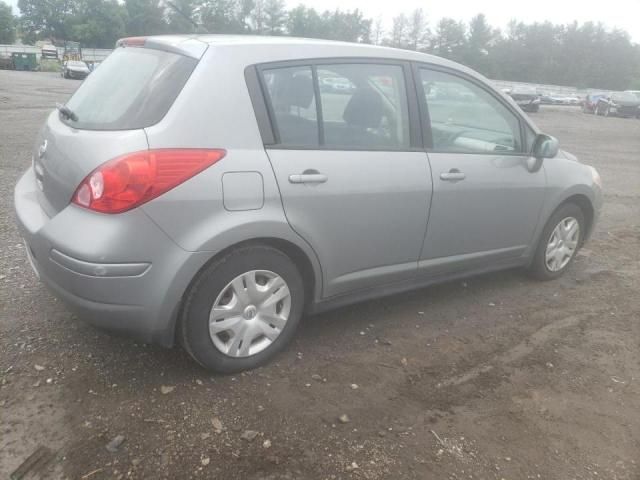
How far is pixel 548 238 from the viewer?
4.50m

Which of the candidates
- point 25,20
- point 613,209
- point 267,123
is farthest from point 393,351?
point 25,20

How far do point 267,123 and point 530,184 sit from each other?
2.16m

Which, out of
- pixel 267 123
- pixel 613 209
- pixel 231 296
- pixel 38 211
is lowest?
pixel 613 209

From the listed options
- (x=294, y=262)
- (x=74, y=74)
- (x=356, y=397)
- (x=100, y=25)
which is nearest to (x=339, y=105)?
(x=294, y=262)

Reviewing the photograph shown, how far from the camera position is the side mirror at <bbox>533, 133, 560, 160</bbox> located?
4059mm

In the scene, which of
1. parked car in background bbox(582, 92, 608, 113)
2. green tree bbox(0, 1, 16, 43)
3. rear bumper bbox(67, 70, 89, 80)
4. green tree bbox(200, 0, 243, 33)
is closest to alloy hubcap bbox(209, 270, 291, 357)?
green tree bbox(200, 0, 243, 33)

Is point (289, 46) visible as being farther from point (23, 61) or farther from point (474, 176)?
point (23, 61)

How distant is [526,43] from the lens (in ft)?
273

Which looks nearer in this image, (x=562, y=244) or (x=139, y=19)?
(x=562, y=244)

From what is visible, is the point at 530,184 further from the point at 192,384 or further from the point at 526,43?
the point at 526,43

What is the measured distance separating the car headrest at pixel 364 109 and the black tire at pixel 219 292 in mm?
900

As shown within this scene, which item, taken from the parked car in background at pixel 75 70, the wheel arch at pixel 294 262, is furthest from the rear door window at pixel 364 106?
the parked car in background at pixel 75 70

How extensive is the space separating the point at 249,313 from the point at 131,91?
1.27 m

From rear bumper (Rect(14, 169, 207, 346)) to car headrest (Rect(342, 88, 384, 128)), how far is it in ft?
4.01
